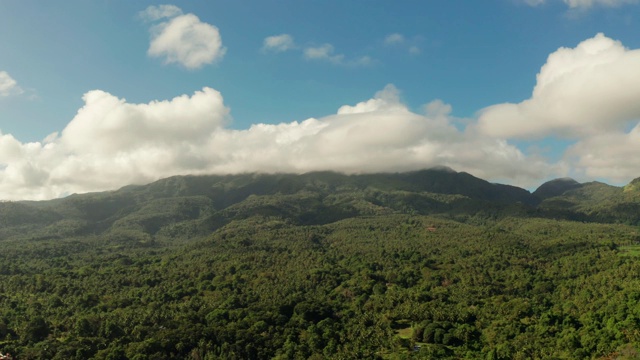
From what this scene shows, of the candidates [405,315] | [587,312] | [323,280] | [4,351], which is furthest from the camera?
[323,280]

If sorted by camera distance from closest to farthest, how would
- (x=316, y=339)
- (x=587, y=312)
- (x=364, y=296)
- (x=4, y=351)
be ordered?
(x=4, y=351) → (x=316, y=339) → (x=587, y=312) → (x=364, y=296)

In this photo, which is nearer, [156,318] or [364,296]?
[156,318]

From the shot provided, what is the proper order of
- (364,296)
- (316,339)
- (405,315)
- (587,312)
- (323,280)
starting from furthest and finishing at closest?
(323,280) < (364,296) < (405,315) < (587,312) < (316,339)

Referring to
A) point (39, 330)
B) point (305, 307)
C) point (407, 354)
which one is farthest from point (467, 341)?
point (39, 330)

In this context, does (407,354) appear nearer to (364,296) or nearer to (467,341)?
(467,341)

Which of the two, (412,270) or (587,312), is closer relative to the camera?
(587,312)

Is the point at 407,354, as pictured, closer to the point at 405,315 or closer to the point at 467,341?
A: the point at 467,341

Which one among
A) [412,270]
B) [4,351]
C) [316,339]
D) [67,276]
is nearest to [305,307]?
[316,339]

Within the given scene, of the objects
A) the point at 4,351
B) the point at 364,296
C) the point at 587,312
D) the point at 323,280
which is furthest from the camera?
the point at 323,280
